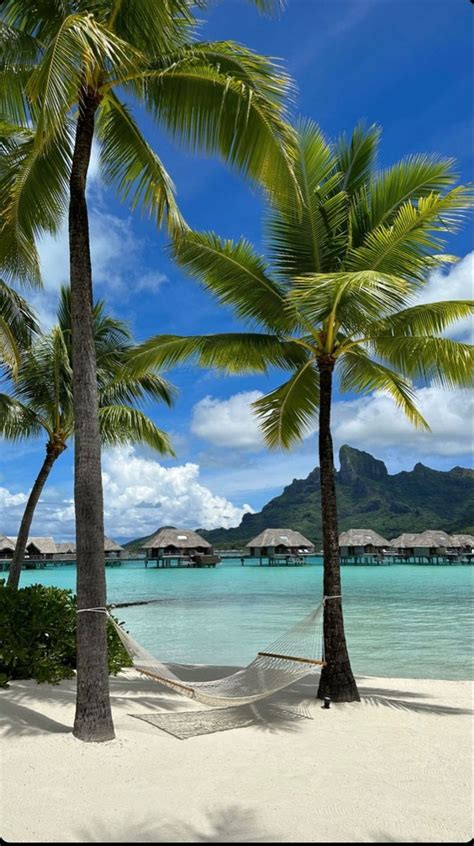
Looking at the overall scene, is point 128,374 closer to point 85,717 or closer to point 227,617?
point 85,717

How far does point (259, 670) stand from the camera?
563 cm

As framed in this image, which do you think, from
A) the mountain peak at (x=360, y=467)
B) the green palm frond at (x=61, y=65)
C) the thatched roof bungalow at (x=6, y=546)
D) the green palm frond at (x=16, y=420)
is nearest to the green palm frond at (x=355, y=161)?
the green palm frond at (x=61, y=65)

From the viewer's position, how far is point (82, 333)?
4.58 meters

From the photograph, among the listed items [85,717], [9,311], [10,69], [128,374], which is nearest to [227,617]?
[9,311]

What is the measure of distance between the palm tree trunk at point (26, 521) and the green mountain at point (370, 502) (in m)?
71.4

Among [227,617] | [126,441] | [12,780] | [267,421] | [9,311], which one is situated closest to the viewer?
[12,780]

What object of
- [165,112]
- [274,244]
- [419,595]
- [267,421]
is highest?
[165,112]

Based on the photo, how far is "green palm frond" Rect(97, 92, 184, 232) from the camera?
4.95 metres

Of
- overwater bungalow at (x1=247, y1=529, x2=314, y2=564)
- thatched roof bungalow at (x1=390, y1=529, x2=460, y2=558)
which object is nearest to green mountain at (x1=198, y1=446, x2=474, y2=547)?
thatched roof bungalow at (x1=390, y1=529, x2=460, y2=558)

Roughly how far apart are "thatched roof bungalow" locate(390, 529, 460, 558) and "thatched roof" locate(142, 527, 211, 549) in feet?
55.0

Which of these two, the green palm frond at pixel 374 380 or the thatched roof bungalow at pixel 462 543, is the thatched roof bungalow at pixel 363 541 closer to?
the thatched roof bungalow at pixel 462 543

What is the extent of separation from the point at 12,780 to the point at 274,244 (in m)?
4.84

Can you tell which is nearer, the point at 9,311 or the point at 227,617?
the point at 9,311

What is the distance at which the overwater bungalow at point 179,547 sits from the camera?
162ft
